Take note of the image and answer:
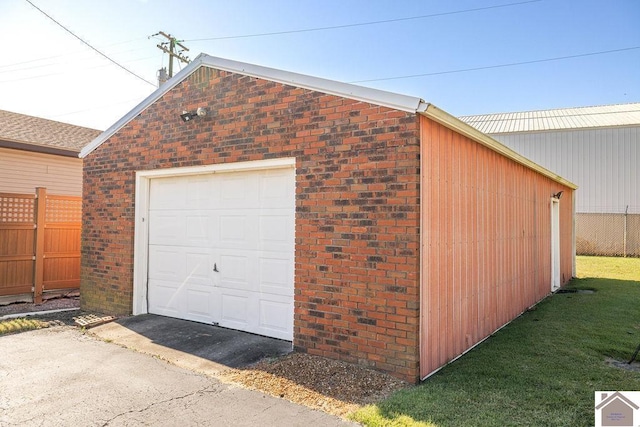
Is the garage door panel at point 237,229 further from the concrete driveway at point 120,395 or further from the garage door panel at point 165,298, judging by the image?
the concrete driveway at point 120,395

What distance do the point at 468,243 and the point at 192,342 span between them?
4.08 m

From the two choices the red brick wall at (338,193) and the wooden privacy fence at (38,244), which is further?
the wooden privacy fence at (38,244)

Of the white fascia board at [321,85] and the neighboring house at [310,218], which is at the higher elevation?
the white fascia board at [321,85]

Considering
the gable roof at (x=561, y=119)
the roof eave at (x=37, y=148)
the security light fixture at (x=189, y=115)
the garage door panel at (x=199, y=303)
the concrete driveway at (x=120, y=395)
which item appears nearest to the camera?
the concrete driveway at (x=120, y=395)

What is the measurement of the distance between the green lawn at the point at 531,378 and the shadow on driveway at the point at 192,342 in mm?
2024

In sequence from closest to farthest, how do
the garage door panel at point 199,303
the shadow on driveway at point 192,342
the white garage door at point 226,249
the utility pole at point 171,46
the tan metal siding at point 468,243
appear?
the tan metal siding at point 468,243 < the shadow on driveway at point 192,342 < the white garage door at point 226,249 < the garage door panel at point 199,303 < the utility pole at point 171,46

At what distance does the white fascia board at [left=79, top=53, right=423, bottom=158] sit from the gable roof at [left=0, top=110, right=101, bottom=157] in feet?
13.4

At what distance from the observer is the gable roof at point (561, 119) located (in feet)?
75.6

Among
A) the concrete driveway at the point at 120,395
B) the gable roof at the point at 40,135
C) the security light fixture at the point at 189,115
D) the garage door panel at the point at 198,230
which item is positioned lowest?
the concrete driveway at the point at 120,395

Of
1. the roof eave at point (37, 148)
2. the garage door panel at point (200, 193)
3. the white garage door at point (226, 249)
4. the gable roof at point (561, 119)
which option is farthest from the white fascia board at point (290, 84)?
the gable roof at point (561, 119)

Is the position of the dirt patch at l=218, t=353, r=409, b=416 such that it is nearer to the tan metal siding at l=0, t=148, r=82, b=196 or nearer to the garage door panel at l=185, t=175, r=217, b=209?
the garage door panel at l=185, t=175, r=217, b=209

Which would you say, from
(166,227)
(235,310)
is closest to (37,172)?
(166,227)

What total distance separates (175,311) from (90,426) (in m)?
3.63

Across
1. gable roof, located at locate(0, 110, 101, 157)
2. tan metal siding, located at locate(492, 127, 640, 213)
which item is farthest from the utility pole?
tan metal siding, located at locate(492, 127, 640, 213)
